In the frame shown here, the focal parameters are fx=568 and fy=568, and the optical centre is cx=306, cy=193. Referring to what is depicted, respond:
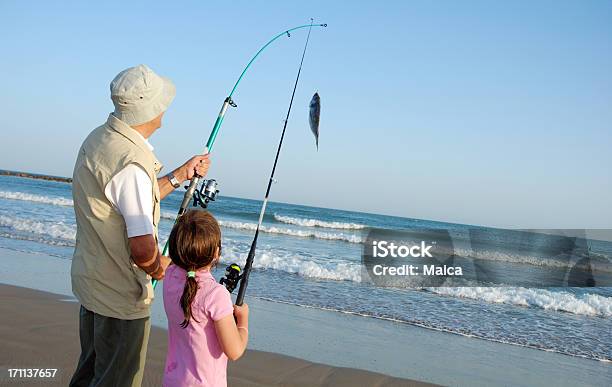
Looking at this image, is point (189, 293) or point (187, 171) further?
point (187, 171)

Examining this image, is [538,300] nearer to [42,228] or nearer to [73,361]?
[73,361]

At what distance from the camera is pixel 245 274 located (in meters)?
2.25

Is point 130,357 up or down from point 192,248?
down

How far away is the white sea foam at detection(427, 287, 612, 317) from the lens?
7.90 m

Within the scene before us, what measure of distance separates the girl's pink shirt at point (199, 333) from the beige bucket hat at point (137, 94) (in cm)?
48

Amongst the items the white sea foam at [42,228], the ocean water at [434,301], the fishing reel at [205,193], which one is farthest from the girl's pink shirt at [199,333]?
the white sea foam at [42,228]

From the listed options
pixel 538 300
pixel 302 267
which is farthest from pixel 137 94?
pixel 538 300

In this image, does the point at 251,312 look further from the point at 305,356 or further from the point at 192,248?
the point at 192,248

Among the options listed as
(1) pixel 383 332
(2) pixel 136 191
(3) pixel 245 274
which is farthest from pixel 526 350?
(2) pixel 136 191

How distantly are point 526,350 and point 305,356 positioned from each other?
2321 mm

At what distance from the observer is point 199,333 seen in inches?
64.4

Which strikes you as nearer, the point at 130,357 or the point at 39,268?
the point at 130,357

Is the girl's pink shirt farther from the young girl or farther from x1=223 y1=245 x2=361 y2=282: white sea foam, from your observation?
x1=223 y1=245 x2=361 y2=282: white sea foam

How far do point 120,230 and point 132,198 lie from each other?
124mm
